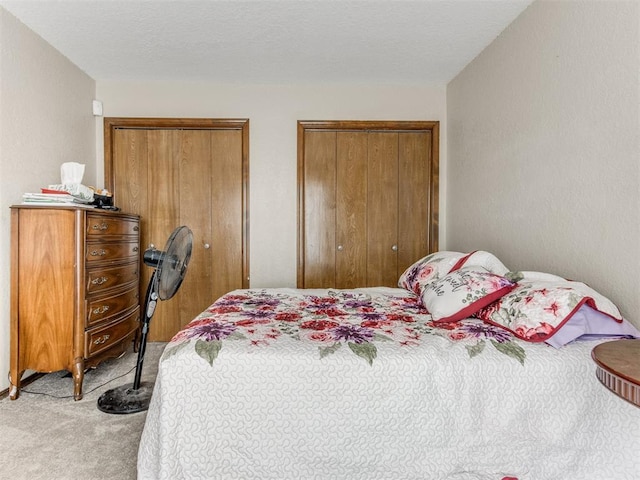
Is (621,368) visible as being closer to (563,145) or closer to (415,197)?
(563,145)

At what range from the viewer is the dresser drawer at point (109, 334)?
7.82ft

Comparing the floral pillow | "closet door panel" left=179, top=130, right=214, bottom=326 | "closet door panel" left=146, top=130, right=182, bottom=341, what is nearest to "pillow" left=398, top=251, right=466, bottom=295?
the floral pillow

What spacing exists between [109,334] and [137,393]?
560 millimetres

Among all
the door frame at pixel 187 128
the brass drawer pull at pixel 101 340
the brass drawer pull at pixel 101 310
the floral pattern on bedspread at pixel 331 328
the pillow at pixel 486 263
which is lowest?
the brass drawer pull at pixel 101 340

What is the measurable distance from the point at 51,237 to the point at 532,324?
2.62 m

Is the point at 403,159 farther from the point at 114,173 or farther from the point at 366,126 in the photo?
the point at 114,173

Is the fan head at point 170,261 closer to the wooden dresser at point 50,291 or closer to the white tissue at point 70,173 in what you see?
the wooden dresser at point 50,291

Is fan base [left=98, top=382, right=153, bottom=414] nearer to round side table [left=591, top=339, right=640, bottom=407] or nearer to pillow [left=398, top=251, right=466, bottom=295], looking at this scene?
pillow [left=398, top=251, right=466, bottom=295]

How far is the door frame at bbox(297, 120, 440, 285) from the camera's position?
3.44 m

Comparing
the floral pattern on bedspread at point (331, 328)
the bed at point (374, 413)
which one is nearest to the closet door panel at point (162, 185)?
the floral pattern on bedspread at point (331, 328)

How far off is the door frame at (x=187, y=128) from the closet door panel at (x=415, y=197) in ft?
4.66

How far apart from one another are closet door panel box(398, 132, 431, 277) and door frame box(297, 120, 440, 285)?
0.04 meters

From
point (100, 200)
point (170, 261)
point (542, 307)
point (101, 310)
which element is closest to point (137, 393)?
point (101, 310)

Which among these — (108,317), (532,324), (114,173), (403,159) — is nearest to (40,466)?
(108,317)
